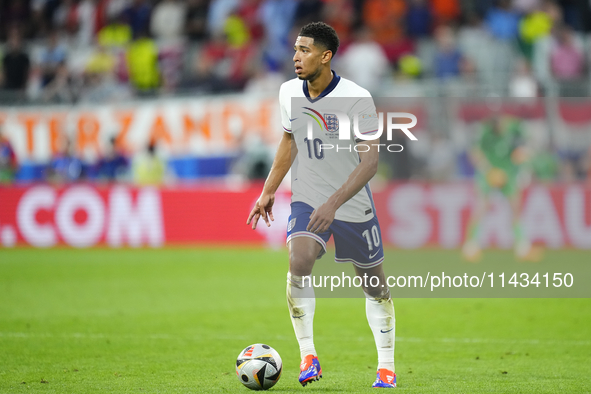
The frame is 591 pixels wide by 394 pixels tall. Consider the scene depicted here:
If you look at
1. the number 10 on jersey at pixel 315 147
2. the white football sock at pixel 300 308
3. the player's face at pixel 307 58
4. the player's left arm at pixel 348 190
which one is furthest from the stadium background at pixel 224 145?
the player's face at pixel 307 58

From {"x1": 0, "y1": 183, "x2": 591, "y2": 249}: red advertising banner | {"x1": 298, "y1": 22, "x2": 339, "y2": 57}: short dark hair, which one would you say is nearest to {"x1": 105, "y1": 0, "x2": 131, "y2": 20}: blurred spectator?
{"x1": 0, "y1": 183, "x2": 591, "y2": 249}: red advertising banner

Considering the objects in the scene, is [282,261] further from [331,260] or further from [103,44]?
[103,44]

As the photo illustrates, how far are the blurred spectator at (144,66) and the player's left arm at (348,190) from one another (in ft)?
49.3

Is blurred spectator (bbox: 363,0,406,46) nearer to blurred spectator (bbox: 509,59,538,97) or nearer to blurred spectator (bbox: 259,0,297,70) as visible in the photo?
blurred spectator (bbox: 259,0,297,70)

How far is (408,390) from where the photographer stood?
5676mm

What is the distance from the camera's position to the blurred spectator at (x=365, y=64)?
1755 centimetres

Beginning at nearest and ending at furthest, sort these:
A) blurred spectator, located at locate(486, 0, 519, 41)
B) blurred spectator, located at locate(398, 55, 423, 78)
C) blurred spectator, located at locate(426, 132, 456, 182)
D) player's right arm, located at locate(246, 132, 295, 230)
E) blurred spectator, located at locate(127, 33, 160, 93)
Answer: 1. player's right arm, located at locate(246, 132, 295, 230)
2. blurred spectator, located at locate(426, 132, 456, 182)
3. blurred spectator, located at locate(398, 55, 423, 78)
4. blurred spectator, located at locate(486, 0, 519, 41)
5. blurred spectator, located at locate(127, 33, 160, 93)

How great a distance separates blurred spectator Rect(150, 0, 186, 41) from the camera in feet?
68.5

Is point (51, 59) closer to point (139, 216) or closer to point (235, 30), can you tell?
point (235, 30)

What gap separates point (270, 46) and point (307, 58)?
46.2 feet

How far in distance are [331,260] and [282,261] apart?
865 millimetres

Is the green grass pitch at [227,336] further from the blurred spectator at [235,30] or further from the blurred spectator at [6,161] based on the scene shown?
the blurred spectator at [235,30]

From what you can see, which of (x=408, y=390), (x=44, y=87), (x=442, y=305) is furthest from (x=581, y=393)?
(x=44, y=87)

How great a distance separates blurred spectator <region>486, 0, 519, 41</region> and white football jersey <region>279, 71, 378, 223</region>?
Result: 1284 centimetres
